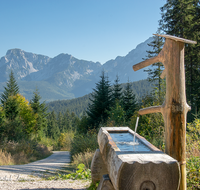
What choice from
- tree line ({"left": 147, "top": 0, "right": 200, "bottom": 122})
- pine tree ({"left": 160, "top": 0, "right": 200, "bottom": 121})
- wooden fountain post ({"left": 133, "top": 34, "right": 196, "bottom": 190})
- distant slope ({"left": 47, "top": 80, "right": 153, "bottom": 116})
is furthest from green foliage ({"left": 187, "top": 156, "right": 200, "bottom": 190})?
distant slope ({"left": 47, "top": 80, "right": 153, "bottom": 116})

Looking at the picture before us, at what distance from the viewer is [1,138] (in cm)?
1304

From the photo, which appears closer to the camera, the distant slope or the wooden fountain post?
the wooden fountain post

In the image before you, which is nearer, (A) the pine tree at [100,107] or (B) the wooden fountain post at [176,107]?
A: (B) the wooden fountain post at [176,107]

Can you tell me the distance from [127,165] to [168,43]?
1.66 m

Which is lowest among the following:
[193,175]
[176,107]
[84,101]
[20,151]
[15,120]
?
[20,151]

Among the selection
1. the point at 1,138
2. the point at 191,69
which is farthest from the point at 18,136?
the point at 191,69

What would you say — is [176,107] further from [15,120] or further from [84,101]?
[84,101]

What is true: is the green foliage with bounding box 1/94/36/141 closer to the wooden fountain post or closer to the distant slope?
the wooden fountain post

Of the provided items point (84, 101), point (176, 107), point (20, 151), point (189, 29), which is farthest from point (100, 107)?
point (84, 101)

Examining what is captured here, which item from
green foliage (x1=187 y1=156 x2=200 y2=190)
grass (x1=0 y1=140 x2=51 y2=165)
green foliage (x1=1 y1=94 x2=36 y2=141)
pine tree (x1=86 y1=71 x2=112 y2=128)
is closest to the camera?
green foliage (x1=187 y1=156 x2=200 y2=190)

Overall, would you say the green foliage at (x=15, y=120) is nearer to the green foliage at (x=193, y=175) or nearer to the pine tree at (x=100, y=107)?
the pine tree at (x=100, y=107)

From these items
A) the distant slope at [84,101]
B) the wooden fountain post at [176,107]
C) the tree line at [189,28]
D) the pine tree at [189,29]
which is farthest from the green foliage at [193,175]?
the distant slope at [84,101]

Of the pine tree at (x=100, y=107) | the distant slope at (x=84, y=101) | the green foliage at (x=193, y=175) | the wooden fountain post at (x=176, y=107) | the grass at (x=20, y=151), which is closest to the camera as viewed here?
the wooden fountain post at (x=176, y=107)

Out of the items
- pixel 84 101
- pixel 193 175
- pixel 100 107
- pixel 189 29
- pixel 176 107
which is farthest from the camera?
pixel 84 101
